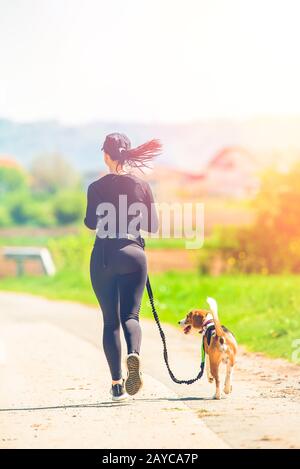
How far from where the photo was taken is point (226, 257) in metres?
31.7

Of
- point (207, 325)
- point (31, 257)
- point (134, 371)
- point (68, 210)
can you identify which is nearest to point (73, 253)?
point (31, 257)

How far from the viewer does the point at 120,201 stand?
27.2ft

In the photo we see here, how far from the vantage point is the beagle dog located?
8.39 m

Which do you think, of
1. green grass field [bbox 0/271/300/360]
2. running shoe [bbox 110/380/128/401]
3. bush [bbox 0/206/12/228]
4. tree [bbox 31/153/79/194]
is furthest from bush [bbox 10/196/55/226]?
running shoe [bbox 110/380/128/401]

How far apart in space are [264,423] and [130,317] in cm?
136

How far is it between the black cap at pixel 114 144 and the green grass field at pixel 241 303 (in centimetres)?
464

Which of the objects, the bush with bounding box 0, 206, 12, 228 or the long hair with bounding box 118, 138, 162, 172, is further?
the bush with bounding box 0, 206, 12, 228

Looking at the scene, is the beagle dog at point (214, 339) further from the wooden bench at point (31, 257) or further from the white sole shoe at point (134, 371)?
the wooden bench at point (31, 257)

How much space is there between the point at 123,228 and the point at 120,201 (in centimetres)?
21

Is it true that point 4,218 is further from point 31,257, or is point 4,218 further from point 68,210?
point 31,257

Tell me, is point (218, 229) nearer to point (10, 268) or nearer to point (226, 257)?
point (226, 257)

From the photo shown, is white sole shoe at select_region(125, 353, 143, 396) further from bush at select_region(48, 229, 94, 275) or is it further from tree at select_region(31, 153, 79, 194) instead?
tree at select_region(31, 153, 79, 194)

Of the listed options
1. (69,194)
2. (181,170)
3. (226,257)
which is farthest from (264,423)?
(181,170)

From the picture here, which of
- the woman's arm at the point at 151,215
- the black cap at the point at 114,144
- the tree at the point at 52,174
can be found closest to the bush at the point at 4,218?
the tree at the point at 52,174
